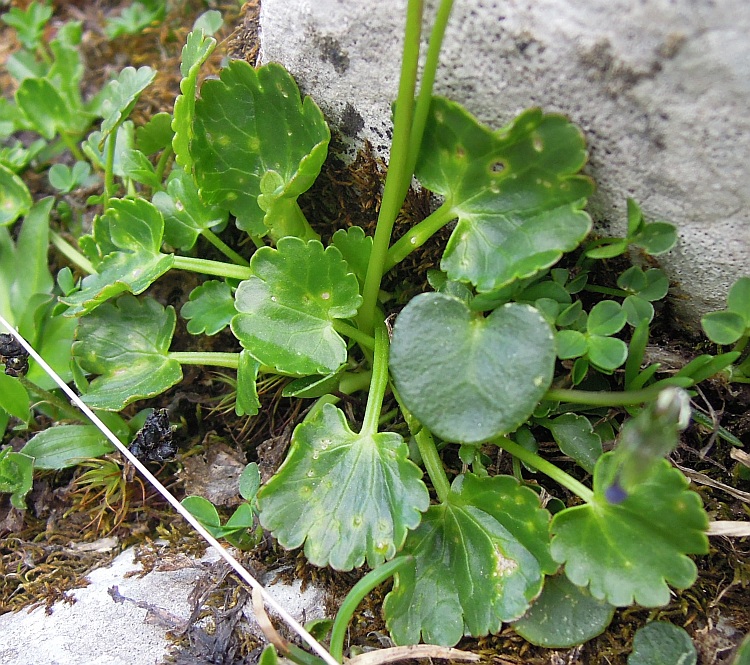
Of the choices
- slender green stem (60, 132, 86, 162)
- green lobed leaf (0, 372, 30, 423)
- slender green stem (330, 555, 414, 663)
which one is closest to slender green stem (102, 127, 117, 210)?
slender green stem (60, 132, 86, 162)

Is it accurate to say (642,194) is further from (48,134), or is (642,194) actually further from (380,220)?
(48,134)

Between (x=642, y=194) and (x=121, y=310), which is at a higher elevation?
(x=642, y=194)

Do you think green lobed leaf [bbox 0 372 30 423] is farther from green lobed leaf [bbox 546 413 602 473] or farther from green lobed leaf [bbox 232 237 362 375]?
green lobed leaf [bbox 546 413 602 473]

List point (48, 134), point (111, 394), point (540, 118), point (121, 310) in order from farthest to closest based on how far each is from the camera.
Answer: point (48, 134) < point (121, 310) < point (111, 394) < point (540, 118)

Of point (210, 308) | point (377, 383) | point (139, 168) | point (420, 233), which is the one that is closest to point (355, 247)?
point (420, 233)

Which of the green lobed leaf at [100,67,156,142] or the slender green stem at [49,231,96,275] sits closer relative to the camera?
the green lobed leaf at [100,67,156,142]

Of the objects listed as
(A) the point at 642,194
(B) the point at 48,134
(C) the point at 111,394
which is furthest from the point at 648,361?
(B) the point at 48,134
